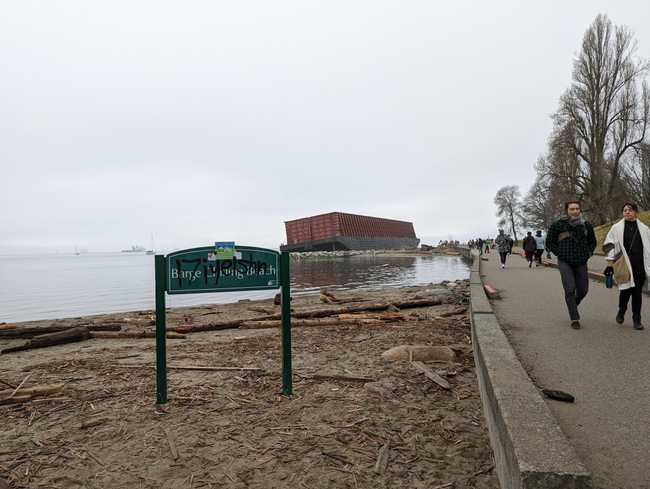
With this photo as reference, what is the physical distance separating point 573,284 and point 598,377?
2.49 metres

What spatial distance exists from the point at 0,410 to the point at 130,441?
5.44 feet

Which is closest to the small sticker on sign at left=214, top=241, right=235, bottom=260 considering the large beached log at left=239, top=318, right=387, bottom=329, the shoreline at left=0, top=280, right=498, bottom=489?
the shoreline at left=0, top=280, right=498, bottom=489

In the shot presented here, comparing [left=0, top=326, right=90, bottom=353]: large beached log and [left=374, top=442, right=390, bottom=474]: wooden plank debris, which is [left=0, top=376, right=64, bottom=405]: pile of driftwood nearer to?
[left=374, top=442, right=390, bottom=474]: wooden plank debris

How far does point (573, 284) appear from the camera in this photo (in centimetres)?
565

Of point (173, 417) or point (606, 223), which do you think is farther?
point (606, 223)

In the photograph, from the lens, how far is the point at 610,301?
7.71 m

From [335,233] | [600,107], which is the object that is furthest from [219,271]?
[335,233]

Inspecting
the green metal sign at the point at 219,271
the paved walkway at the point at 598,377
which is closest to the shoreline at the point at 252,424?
the paved walkway at the point at 598,377

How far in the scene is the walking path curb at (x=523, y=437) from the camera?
174cm

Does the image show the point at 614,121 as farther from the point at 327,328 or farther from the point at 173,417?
the point at 173,417

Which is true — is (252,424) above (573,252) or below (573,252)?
below

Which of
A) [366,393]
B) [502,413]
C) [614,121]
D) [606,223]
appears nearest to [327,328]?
[366,393]

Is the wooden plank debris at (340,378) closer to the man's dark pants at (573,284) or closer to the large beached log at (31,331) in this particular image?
the man's dark pants at (573,284)

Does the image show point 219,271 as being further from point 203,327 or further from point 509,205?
point 509,205
